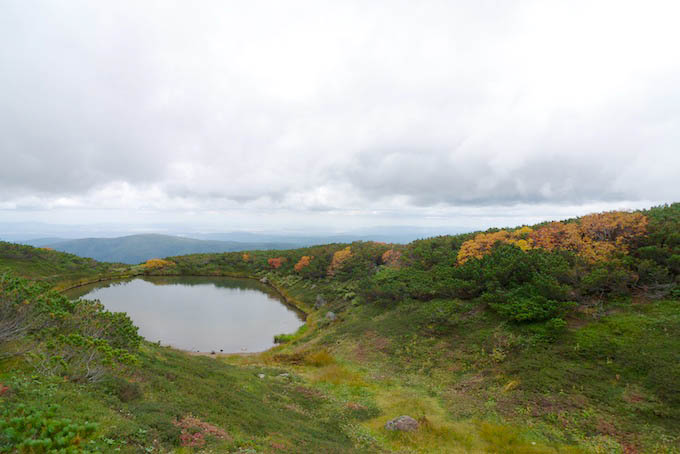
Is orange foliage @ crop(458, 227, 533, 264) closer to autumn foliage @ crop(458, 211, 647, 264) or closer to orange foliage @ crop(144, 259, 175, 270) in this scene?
autumn foliage @ crop(458, 211, 647, 264)

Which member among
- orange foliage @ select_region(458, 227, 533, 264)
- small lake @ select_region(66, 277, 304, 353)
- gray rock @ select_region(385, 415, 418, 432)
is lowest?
small lake @ select_region(66, 277, 304, 353)

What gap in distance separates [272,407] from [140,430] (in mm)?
8346

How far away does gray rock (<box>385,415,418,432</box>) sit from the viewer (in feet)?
44.6

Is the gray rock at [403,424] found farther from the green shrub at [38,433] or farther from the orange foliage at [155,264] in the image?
the orange foliage at [155,264]

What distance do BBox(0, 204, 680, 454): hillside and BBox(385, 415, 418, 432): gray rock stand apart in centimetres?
49

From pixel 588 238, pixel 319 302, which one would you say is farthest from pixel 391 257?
pixel 588 238

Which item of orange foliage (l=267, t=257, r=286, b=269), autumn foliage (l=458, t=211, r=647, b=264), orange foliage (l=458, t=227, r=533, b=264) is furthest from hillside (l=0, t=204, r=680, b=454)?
orange foliage (l=267, t=257, r=286, b=269)

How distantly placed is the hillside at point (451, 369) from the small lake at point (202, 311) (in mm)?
7357

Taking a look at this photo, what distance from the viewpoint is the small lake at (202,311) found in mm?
33500

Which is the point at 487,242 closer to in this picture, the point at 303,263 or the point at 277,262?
the point at 303,263

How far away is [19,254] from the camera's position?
185ft

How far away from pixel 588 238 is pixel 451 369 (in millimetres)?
20367

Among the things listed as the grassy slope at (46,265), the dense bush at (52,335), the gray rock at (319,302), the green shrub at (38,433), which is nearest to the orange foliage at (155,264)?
the grassy slope at (46,265)

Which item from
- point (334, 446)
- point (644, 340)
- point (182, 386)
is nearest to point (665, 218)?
point (644, 340)
